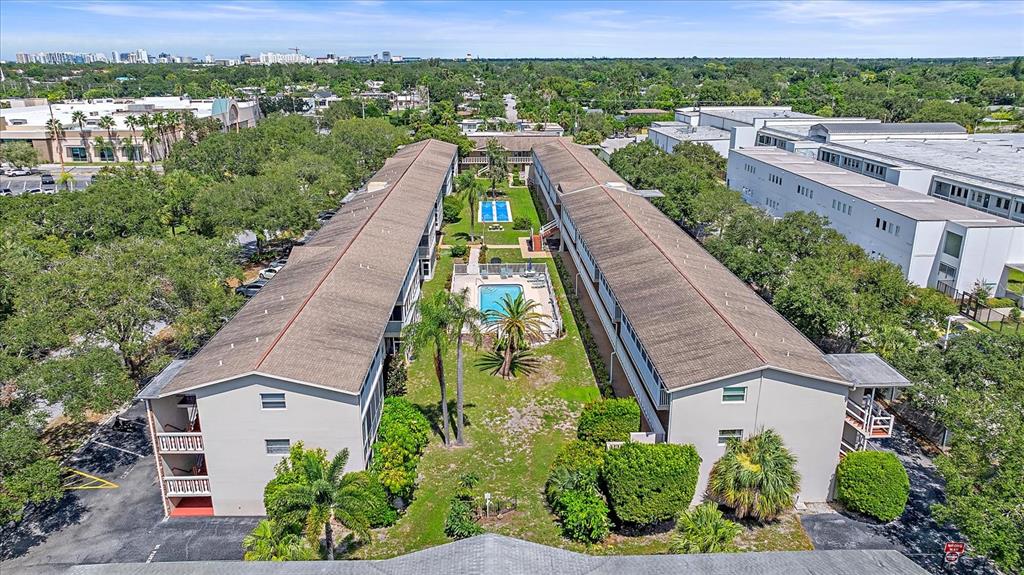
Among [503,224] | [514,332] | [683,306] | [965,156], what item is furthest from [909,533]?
[965,156]

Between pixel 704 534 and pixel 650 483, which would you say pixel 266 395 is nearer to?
pixel 650 483

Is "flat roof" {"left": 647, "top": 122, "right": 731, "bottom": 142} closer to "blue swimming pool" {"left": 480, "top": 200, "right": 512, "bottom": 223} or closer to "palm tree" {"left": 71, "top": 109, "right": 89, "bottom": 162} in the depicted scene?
"blue swimming pool" {"left": 480, "top": 200, "right": 512, "bottom": 223}

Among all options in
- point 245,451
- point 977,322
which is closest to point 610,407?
point 245,451

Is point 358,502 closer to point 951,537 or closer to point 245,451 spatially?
point 245,451

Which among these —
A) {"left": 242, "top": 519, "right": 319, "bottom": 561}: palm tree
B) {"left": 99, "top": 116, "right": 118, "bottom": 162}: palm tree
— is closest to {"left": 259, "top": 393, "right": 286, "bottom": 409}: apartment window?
{"left": 242, "top": 519, "right": 319, "bottom": 561}: palm tree

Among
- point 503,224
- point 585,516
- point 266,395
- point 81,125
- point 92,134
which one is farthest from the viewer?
point 92,134
